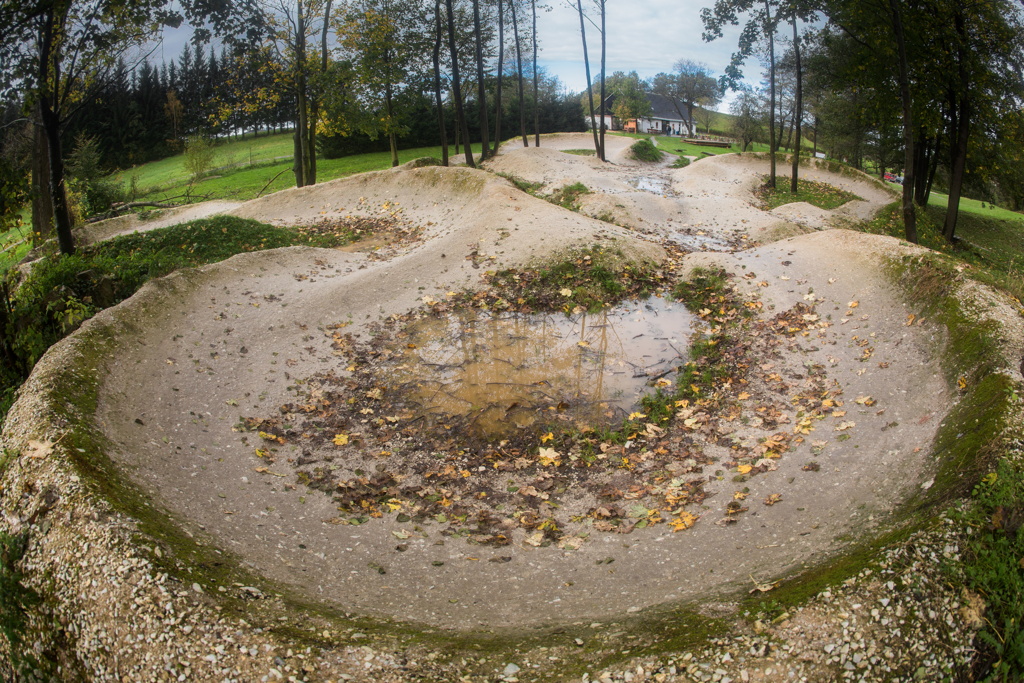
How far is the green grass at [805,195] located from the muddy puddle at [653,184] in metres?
3.72

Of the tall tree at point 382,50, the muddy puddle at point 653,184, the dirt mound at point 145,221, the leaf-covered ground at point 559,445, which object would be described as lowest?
→ the leaf-covered ground at point 559,445

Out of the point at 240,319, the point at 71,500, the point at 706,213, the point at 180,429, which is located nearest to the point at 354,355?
the point at 240,319

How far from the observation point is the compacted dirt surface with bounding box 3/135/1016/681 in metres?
4.56

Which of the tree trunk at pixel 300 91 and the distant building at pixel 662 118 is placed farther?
the distant building at pixel 662 118

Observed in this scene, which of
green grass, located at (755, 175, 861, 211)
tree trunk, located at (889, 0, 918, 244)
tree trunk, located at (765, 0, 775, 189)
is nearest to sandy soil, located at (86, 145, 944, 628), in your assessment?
tree trunk, located at (889, 0, 918, 244)

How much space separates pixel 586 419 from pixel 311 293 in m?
6.35

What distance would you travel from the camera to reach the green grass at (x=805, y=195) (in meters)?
23.9

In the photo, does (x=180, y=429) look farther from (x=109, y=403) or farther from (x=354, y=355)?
(x=354, y=355)

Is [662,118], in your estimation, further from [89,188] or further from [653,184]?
[89,188]

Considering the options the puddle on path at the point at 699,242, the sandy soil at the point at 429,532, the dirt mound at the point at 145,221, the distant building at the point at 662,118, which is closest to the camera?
the sandy soil at the point at 429,532

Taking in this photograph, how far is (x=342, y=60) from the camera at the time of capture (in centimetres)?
2214

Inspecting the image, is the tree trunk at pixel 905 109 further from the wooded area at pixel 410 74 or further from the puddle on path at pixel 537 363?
the puddle on path at pixel 537 363

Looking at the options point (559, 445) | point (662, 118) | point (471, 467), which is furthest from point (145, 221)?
point (662, 118)

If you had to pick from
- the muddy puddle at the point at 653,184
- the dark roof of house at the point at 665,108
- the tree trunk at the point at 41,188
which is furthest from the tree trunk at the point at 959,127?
the dark roof of house at the point at 665,108
